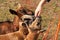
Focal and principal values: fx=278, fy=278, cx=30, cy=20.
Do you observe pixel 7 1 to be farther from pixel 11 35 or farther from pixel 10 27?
pixel 11 35

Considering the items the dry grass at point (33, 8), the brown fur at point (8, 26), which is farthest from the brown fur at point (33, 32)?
the dry grass at point (33, 8)

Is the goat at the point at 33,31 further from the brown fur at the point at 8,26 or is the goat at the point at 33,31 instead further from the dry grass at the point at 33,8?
the dry grass at the point at 33,8

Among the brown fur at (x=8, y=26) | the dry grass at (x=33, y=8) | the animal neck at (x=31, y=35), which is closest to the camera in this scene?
the animal neck at (x=31, y=35)

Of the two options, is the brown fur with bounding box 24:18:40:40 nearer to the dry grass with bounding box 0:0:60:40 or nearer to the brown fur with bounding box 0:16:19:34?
the brown fur with bounding box 0:16:19:34

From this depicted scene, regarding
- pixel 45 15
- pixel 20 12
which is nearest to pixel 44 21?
pixel 45 15

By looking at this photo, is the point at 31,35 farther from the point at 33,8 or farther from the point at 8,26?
the point at 33,8

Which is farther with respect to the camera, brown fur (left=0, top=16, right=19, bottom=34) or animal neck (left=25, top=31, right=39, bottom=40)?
brown fur (left=0, top=16, right=19, bottom=34)

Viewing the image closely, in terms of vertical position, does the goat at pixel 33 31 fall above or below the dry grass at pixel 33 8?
above

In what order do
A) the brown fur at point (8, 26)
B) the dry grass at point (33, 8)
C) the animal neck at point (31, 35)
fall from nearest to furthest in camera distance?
the animal neck at point (31, 35) < the brown fur at point (8, 26) < the dry grass at point (33, 8)

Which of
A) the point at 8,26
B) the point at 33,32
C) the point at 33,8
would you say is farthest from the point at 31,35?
the point at 33,8

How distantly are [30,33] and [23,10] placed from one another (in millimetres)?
960

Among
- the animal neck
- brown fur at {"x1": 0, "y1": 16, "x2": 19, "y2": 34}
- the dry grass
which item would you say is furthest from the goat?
the dry grass

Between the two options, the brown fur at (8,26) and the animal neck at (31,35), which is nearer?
the animal neck at (31,35)

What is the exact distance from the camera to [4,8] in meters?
6.93
